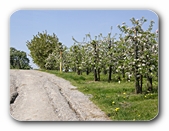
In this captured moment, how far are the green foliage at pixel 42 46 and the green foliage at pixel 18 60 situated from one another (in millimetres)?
84

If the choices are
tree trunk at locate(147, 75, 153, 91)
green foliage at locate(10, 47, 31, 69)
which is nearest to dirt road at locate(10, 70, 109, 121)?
green foliage at locate(10, 47, 31, 69)

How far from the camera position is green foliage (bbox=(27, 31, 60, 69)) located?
3878 millimetres

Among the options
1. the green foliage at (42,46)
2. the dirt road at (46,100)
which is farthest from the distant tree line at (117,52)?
the dirt road at (46,100)

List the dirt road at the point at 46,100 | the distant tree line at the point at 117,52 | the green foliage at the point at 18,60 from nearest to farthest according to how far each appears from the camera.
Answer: the dirt road at the point at 46,100 < the green foliage at the point at 18,60 < the distant tree line at the point at 117,52

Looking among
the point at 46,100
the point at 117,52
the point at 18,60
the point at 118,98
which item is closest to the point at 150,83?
the point at 118,98

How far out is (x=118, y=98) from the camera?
3.84m

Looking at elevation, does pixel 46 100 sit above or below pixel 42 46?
below

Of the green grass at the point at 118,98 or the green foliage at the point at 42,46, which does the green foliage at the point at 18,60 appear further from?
the green grass at the point at 118,98

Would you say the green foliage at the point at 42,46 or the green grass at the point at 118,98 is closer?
the green grass at the point at 118,98

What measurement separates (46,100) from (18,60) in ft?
1.65

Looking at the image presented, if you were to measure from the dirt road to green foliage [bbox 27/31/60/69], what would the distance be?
0.14 m

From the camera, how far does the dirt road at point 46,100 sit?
143 inches

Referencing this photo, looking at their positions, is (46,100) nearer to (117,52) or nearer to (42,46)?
(42,46)
